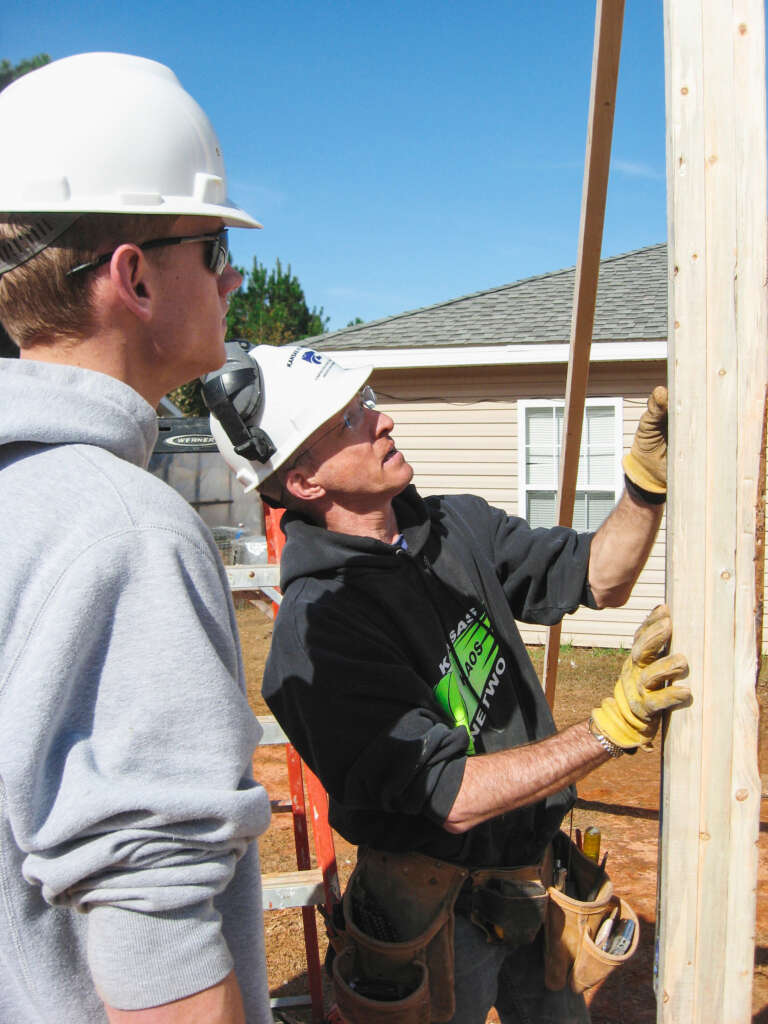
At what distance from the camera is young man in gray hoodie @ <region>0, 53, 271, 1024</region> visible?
90cm

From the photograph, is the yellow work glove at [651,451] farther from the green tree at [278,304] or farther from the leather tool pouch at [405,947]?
the green tree at [278,304]

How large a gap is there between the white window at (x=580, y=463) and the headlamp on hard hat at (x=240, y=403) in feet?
25.2

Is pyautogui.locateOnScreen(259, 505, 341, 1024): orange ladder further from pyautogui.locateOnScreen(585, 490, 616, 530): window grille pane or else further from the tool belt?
pyautogui.locateOnScreen(585, 490, 616, 530): window grille pane

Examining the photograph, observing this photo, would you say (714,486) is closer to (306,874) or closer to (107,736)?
(107,736)

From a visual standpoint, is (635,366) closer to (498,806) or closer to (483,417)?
(483,417)

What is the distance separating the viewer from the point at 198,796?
3.00 feet

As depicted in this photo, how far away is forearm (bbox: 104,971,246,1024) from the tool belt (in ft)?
3.99

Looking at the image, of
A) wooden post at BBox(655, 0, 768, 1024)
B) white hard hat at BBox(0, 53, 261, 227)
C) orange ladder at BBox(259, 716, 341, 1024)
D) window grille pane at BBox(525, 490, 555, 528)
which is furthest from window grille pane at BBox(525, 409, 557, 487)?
white hard hat at BBox(0, 53, 261, 227)

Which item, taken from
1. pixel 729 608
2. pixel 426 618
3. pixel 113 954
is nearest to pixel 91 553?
pixel 113 954

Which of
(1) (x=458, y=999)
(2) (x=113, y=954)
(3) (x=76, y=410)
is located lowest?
(1) (x=458, y=999)

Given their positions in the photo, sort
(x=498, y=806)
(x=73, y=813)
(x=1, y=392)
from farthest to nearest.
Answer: (x=498, y=806), (x=1, y=392), (x=73, y=813)

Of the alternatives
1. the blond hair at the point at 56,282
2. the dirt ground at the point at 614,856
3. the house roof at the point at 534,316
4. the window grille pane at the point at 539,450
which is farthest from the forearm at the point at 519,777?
the window grille pane at the point at 539,450

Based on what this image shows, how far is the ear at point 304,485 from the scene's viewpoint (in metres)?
2.40

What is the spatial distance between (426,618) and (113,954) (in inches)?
52.9
